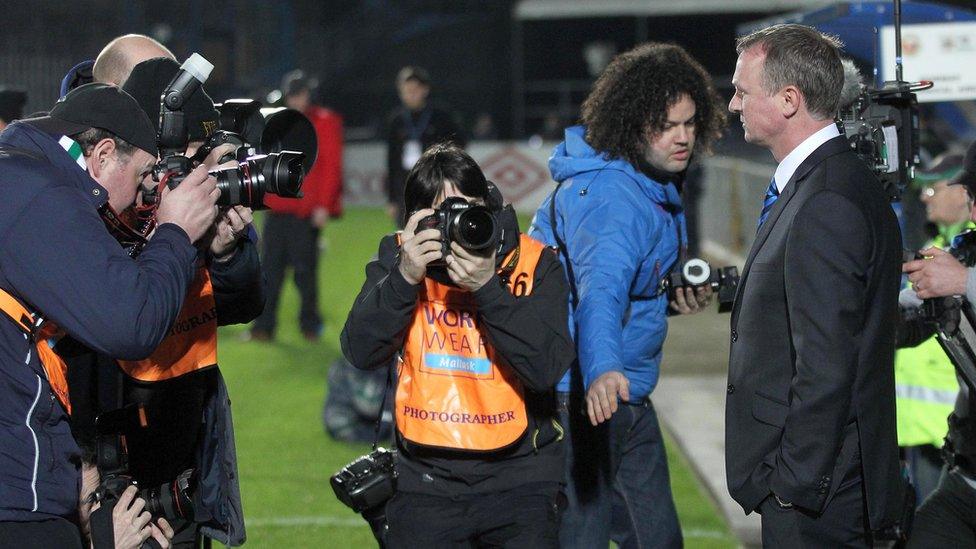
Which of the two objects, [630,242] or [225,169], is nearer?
[225,169]

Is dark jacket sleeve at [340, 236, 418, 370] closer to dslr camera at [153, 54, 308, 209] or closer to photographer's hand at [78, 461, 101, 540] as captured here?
dslr camera at [153, 54, 308, 209]

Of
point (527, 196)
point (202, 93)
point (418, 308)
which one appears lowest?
point (527, 196)

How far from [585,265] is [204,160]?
1287 millimetres

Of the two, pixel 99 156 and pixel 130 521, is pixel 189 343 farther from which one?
pixel 99 156

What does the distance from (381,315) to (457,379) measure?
30cm

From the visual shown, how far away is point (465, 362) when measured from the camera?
383 cm

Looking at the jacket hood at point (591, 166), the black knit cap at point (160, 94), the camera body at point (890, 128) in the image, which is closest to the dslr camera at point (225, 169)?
the black knit cap at point (160, 94)

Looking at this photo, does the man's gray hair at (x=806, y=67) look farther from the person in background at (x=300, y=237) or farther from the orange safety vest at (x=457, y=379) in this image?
the person in background at (x=300, y=237)

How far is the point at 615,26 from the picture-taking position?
112 ft

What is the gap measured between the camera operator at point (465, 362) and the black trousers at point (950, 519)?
1.45 meters

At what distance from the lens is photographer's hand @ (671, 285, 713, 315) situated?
4.45 metres

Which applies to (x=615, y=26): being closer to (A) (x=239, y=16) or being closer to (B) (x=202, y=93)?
(A) (x=239, y=16)

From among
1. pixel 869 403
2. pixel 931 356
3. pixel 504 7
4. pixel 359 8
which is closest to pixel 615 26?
pixel 504 7

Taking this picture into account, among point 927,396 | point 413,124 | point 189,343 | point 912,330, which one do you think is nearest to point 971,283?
point 912,330
